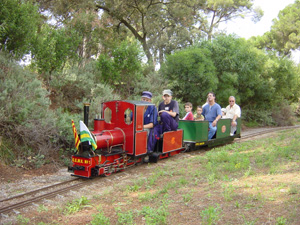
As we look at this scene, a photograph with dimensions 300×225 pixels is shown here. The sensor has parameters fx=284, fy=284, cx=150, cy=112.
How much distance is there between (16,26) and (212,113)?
24.4ft

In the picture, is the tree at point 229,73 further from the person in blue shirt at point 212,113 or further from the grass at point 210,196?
the grass at point 210,196

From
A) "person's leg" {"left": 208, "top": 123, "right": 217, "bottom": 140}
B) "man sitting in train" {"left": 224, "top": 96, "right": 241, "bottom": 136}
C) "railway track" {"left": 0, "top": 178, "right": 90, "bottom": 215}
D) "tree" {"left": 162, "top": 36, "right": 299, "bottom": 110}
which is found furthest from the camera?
"tree" {"left": 162, "top": 36, "right": 299, "bottom": 110}

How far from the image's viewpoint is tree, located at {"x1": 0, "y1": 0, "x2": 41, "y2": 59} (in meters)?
8.95

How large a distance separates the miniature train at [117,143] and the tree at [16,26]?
4.03 metres

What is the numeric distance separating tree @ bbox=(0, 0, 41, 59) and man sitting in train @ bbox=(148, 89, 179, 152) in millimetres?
5153

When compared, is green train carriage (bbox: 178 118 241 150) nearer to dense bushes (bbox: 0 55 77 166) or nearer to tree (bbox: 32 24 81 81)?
dense bushes (bbox: 0 55 77 166)

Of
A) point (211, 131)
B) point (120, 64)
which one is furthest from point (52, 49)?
point (211, 131)

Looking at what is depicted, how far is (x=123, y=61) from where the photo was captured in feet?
47.4

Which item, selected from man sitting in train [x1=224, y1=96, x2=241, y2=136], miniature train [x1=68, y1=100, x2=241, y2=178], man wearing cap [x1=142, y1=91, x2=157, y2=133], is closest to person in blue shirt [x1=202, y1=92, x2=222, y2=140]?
man sitting in train [x1=224, y1=96, x2=241, y2=136]

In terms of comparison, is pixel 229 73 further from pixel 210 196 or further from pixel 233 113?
pixel 210 196

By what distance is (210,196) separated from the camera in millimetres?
5016

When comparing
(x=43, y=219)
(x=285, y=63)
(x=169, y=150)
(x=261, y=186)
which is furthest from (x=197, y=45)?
(x=43, y=219)

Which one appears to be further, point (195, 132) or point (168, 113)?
point (195, 132)

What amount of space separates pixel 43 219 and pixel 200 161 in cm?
478
